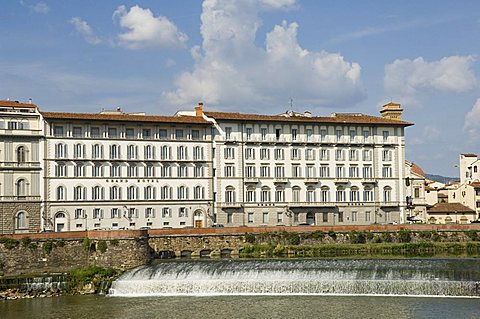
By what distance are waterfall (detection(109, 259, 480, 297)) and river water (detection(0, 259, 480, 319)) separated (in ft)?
0.21

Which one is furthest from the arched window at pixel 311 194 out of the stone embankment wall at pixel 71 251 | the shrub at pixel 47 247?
the shrub at pixel 47 247

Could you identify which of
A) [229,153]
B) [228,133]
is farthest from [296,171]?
[228,133]

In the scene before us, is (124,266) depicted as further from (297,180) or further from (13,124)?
(297,180)

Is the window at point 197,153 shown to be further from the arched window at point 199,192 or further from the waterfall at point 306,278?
the waterfall at point 306,278

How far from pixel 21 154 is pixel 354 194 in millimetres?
37936

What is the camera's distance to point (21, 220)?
7931 cm

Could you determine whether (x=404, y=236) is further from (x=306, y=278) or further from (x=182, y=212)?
(x=306, y=278)

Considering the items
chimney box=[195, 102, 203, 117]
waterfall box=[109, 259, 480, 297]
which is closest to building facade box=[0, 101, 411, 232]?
chimney box=[195, 102, 203, 117]

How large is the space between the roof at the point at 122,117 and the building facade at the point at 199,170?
0.11 meters

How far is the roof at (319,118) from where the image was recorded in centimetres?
8881

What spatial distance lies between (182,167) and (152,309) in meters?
38.5

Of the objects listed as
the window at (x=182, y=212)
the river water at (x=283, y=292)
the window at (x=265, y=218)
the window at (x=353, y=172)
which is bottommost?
the river water at (x=283, y=292)

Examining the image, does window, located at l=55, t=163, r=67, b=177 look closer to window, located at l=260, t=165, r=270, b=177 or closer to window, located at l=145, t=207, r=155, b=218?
window, located at l=145, t=207, r=155, b=218

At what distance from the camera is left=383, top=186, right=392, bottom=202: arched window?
9369 centimetres
